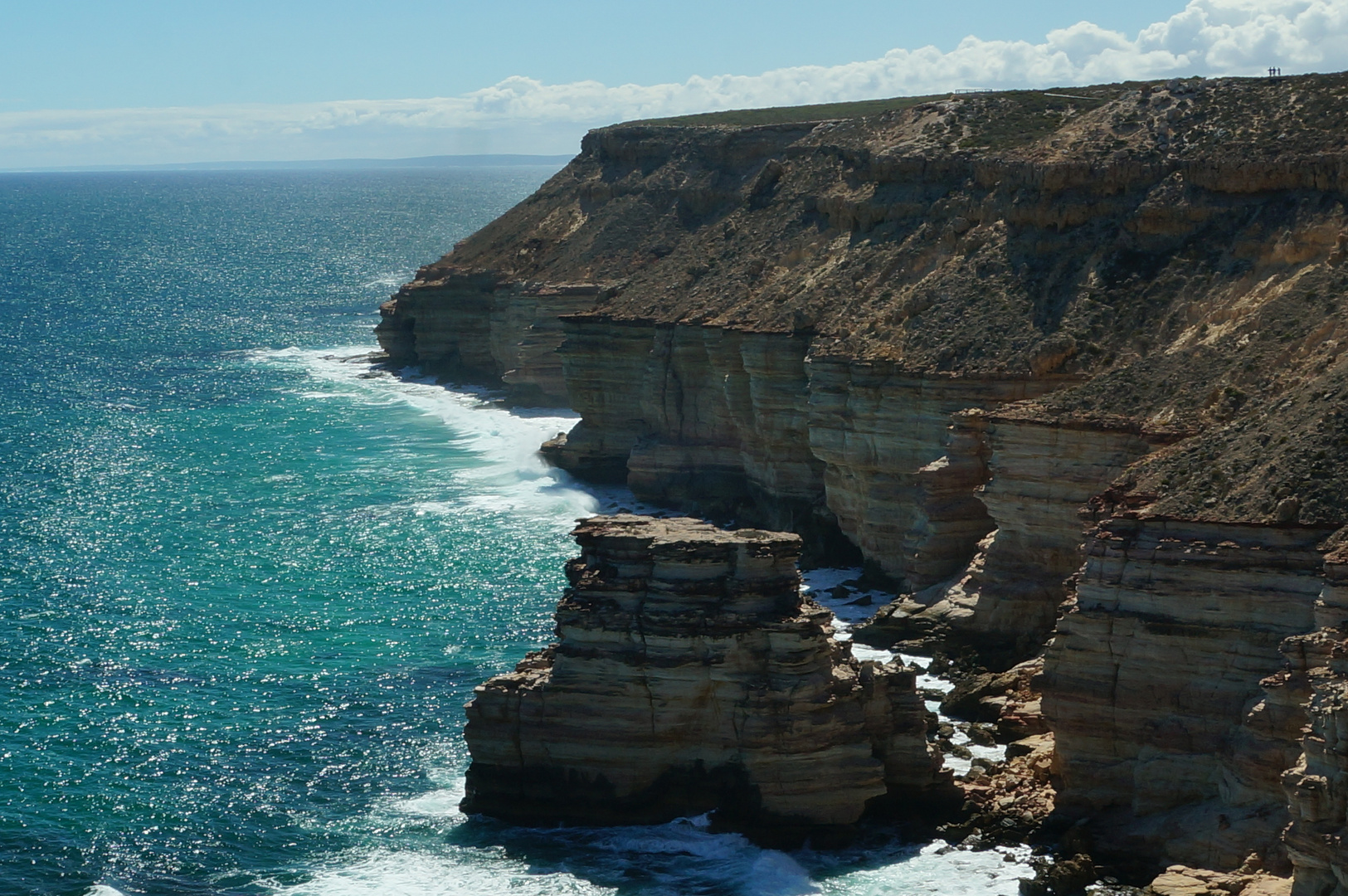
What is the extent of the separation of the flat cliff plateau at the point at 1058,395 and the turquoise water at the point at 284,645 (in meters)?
4.79

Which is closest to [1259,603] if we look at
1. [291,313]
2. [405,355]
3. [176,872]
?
[176,872]

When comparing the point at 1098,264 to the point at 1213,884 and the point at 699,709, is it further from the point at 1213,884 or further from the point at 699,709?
the point at 1213,884

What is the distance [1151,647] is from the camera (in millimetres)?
38250

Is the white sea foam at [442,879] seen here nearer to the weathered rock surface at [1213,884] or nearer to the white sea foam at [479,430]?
the weathered rock surface at [1213,884]

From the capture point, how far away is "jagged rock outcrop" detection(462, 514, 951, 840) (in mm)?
39312

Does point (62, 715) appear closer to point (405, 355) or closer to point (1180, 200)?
point (1180, 200)

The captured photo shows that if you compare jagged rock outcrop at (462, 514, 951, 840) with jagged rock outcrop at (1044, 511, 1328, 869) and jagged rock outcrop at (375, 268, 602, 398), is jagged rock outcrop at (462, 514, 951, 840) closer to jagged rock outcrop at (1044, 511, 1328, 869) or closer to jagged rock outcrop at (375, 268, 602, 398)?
jagged rock outcrop at (1044, 511, 1328, 869)

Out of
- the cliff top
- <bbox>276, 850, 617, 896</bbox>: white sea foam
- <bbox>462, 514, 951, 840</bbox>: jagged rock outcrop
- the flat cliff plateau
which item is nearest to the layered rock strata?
the flat cliff plateau

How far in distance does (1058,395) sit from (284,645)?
83.8ft

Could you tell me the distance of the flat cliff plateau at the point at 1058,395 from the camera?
123ft

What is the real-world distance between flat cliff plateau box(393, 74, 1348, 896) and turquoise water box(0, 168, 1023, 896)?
479cm

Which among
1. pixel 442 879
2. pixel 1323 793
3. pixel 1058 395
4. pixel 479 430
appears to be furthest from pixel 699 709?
pixel 479 430

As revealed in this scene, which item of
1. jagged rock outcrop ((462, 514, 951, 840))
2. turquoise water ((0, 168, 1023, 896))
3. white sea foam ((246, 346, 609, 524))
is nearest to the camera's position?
turquoise water ((0, 168, 1023, 896))

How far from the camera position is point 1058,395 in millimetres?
52062
